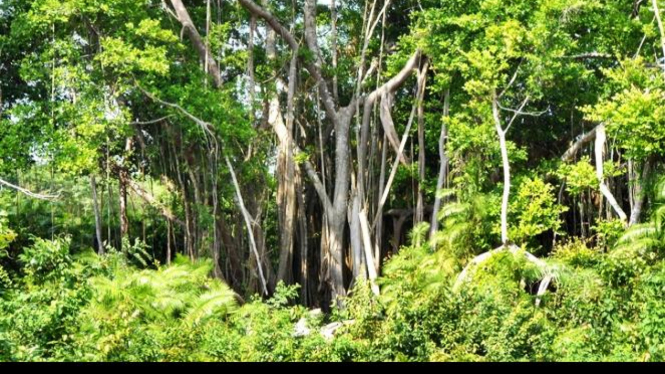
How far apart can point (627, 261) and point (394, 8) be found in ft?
22.2

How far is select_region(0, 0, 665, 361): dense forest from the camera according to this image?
9152 millimetres

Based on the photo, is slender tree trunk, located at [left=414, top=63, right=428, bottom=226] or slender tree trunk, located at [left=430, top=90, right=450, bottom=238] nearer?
slender tree trunk, located at [left=430, top=90, right=450, bottom=238]

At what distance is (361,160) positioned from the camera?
45.0ft

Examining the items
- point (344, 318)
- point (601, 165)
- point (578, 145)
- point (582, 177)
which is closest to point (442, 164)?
point (578, 145)

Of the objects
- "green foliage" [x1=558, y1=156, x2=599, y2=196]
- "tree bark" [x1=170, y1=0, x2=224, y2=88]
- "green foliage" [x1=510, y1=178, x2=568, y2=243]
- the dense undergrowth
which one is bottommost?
the dense undergrowth

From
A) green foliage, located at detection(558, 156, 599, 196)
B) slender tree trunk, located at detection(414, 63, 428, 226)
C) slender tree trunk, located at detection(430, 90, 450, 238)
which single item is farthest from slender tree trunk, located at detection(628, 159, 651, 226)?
slender tree trunk, located at detection(414, 63, 428, 226)

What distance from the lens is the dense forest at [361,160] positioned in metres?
9.15

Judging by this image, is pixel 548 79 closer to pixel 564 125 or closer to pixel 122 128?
pixel 564 125

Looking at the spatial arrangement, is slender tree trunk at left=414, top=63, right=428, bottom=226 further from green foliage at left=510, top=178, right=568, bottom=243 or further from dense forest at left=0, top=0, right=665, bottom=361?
green foliage at left=510, top=178, right=568, bottom=243

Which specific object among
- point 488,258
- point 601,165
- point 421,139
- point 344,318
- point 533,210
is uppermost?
point 421,139

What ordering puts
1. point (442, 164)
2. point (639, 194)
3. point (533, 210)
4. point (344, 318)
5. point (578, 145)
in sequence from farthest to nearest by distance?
point (442, 164) < point (578, 145) < point (533, 210) < point (639, 194) < point (344, 318)

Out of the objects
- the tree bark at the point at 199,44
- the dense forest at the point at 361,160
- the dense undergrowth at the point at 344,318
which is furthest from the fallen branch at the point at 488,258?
the tree bark at the point at 199,44

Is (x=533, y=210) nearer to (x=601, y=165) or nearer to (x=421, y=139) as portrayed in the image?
(x=601, y=165)

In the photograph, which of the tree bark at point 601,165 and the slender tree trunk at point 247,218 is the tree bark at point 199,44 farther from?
the tree bark at point 601,165
